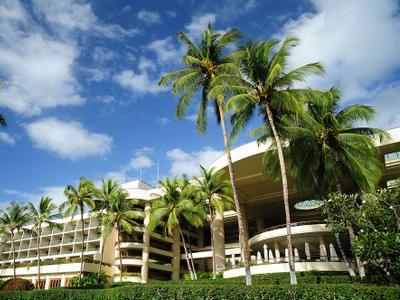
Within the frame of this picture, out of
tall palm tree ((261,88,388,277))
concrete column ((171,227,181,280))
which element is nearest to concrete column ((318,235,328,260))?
tall palm tree ((261,88,388,277))

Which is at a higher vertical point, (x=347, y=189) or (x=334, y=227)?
(x=347, y=189)

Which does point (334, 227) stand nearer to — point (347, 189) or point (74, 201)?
point (347, 189)

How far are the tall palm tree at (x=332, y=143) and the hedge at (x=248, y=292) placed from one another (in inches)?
314

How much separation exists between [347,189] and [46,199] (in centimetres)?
4143

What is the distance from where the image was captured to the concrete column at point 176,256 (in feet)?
159

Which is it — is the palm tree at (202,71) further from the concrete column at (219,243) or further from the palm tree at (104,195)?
the palm tree at (104,195)

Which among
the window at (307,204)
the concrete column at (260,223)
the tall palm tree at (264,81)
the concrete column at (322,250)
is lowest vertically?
the concrete column at (322,250)

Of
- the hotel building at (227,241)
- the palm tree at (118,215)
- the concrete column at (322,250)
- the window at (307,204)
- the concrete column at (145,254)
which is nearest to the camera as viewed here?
the concrete column at (322,250)

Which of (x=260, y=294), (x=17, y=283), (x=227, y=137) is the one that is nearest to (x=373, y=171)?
(x=227, y=137)

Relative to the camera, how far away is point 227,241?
2151 inches

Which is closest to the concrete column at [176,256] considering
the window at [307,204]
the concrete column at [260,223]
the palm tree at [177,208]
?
the concrete column at [260,223]

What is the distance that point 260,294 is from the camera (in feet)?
50.0

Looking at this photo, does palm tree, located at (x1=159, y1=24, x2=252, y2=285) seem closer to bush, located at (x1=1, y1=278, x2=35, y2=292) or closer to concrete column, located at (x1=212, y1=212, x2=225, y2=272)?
concrete column, located at (x1=212, y1=212, x2=225, y2=272)

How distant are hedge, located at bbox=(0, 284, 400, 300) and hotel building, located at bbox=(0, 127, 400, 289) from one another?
11.4 meters
